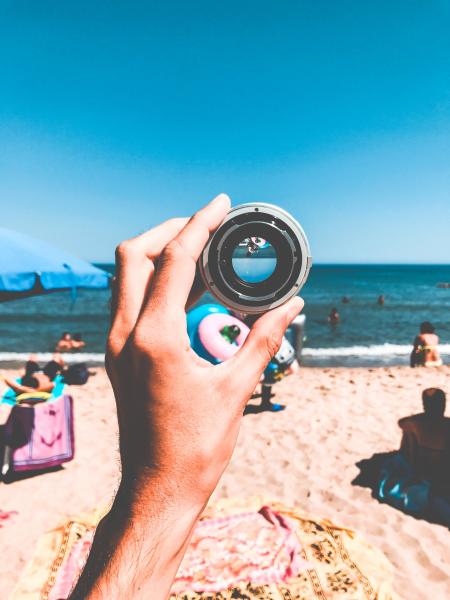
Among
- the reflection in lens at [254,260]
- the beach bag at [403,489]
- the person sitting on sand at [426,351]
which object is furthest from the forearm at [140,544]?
the person sitting on sand at [426,351]

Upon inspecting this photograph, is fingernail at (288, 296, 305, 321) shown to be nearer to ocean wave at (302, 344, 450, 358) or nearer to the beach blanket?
the beach blanket

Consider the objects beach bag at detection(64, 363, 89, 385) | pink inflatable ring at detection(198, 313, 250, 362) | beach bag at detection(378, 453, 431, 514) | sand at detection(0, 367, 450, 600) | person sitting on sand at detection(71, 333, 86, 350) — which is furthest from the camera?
person sitting on sand at detection(71, 333, 86, 350)

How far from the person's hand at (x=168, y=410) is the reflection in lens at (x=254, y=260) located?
1.09ft

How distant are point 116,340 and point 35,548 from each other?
3.54 metres

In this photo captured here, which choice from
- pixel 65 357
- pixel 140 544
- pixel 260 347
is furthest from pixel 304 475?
pixel 65 357

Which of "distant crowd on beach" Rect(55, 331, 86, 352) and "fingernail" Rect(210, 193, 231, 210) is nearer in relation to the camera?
"fingernail" Rect(210, 193, 231, 210)

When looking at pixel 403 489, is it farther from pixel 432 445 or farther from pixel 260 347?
pixel 260 347

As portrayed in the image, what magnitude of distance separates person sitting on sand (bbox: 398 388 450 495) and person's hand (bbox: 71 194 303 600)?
156 inches

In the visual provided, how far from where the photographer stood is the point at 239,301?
1.18 m

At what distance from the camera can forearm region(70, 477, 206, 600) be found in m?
0.71

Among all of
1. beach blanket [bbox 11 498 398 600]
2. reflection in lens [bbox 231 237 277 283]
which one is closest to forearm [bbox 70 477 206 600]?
reflection in lens [bbox 231 237 277 283]

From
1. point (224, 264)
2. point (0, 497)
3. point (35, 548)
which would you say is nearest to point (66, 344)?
point (0, 497)

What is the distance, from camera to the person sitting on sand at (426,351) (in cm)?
1018

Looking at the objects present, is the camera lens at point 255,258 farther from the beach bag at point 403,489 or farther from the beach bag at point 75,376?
the beach bag at point 75,376
